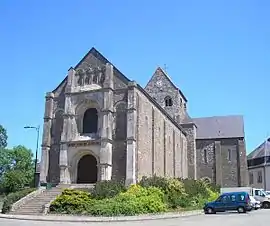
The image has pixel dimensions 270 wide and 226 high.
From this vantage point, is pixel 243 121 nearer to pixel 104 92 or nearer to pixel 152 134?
pixel 152 134

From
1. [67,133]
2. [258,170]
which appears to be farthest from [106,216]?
[258,170]

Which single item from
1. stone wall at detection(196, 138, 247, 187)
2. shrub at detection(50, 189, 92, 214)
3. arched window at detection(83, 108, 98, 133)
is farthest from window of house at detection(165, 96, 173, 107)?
shrub at detection(50, 189, 92, 214)

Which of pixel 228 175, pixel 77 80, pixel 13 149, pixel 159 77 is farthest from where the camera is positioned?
pixel 13 149

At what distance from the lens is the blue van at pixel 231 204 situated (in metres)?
25.6

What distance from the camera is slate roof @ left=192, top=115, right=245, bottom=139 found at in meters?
54.2

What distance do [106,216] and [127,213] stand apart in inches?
53.4

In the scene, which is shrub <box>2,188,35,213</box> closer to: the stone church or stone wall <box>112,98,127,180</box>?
the stone church

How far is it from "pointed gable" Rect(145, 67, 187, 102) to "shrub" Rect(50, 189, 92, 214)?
32.7 metres

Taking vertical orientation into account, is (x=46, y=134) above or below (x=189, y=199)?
above

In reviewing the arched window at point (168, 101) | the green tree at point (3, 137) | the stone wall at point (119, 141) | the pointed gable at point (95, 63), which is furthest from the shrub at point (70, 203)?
the green tree at point (3, 137)

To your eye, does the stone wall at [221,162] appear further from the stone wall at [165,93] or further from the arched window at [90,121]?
the arched window at [90,121]

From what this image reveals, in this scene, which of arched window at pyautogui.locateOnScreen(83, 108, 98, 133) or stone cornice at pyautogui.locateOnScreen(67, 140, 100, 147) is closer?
stone cornice at pyautogui.locateOnScreen(67, 140, 100, 147)

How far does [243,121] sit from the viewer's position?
56594 mm

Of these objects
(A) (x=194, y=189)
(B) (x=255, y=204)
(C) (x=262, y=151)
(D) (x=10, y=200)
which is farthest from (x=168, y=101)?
(D) (x=10, y=200)
